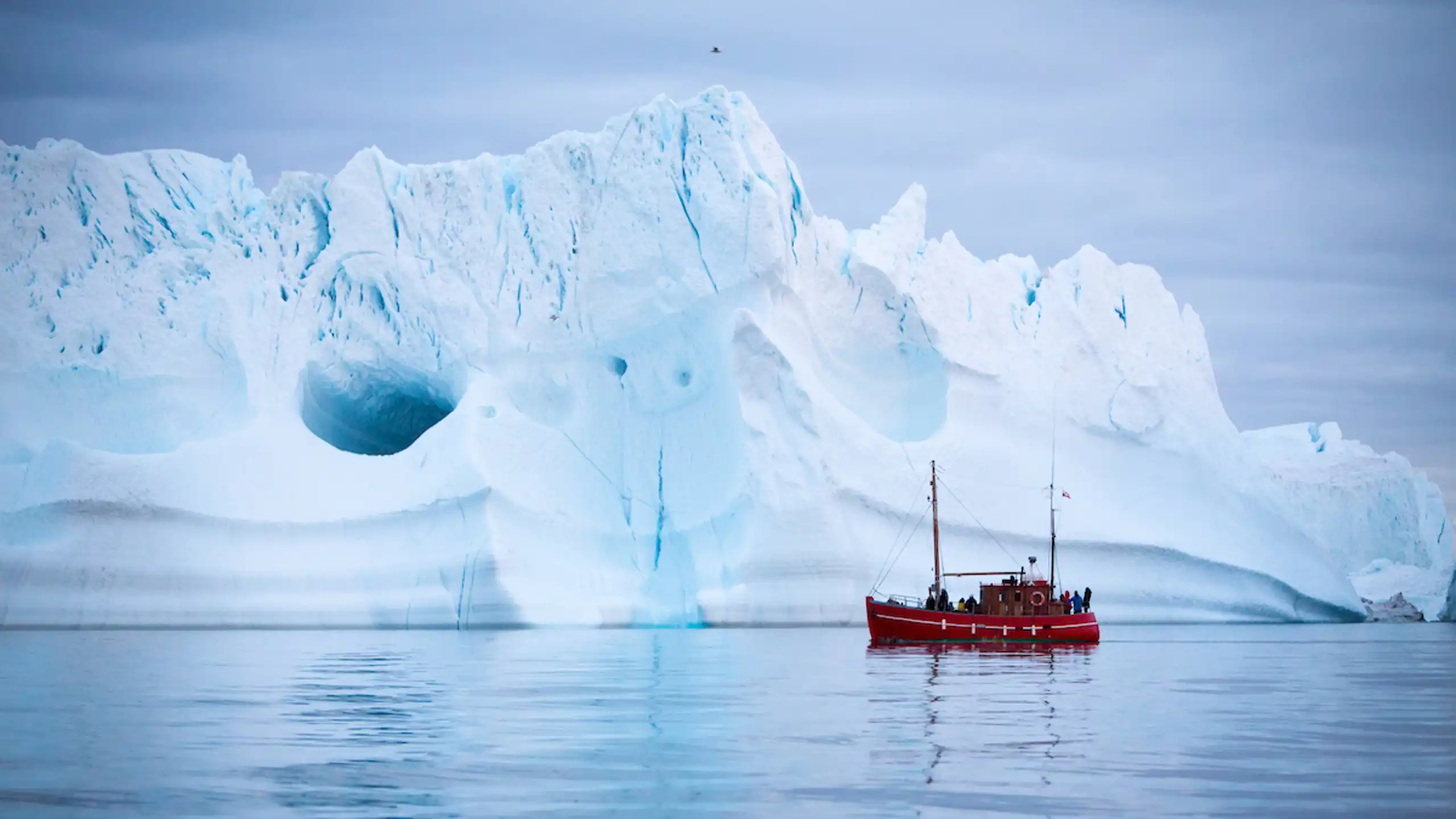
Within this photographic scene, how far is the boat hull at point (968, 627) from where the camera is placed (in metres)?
24.4

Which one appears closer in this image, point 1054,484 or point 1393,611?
point 1054,484

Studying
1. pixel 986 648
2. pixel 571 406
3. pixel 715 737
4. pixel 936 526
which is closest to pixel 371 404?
pixel 571 406

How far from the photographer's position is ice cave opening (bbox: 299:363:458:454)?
3089 centimetres

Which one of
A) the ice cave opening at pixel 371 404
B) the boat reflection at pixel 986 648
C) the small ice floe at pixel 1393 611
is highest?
the ice cave opening at pixel 371 404

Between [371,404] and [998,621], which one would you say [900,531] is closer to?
[998,621]

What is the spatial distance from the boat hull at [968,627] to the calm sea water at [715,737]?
5074mm

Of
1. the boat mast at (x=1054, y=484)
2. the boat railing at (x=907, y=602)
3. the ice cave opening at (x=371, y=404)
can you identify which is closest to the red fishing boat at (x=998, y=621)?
the boat railing at (x=907, y=602)

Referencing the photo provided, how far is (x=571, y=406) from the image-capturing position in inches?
1235

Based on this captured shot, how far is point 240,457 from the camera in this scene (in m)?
28.7

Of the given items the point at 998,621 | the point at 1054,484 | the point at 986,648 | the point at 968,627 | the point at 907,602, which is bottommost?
the point at 986,648

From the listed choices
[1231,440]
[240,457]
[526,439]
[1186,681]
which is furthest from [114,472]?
[1231,440]

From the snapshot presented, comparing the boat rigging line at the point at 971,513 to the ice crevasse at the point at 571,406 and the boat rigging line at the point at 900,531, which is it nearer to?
the ice crevasse at the point at 571,406

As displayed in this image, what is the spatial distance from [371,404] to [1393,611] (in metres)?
24.5

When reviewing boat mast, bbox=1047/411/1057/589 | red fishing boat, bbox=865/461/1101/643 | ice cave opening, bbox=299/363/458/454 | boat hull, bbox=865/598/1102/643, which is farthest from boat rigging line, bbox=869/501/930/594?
ice cave opening, bbox=299/363/458/454
